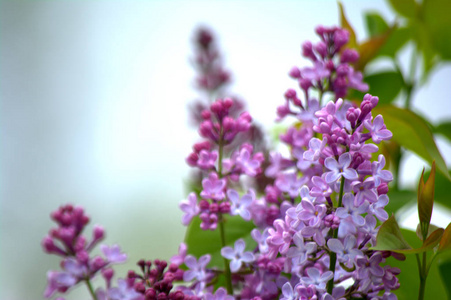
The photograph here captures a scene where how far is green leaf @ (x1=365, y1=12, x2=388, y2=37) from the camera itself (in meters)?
0.60

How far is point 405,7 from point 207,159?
1.02 ft

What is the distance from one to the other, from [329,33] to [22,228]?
1.73 meters

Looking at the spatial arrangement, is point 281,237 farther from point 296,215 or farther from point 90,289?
point 90,289

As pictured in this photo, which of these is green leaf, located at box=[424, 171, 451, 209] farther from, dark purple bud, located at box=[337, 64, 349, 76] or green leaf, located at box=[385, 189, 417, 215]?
dark purple bud, located at box=[337, 64, 349, 76]

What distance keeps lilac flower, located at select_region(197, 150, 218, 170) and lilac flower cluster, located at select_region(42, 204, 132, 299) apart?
0.09 meters

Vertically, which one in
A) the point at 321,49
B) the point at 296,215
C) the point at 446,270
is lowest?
the point at 446,270

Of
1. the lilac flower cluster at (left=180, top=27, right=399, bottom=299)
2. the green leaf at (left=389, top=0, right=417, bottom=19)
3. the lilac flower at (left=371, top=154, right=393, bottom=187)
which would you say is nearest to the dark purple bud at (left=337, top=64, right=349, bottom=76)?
the lilac flower cluster at (left=180, top=27, right=399, bottom=299)

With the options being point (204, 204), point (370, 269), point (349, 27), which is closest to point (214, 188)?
point (204, 204)

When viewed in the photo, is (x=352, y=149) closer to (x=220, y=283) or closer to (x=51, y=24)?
(x=220, y=283)

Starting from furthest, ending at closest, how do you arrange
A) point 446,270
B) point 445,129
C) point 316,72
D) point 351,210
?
point 445,129, point 446,270, point 316,72, point 351,210

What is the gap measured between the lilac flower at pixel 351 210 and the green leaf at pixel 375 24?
37 centimetres

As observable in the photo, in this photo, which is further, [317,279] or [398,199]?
[398,199]

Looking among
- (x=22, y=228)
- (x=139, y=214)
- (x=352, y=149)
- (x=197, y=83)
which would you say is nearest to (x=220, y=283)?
(x=352, y=149)

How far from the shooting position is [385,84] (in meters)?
0.51
